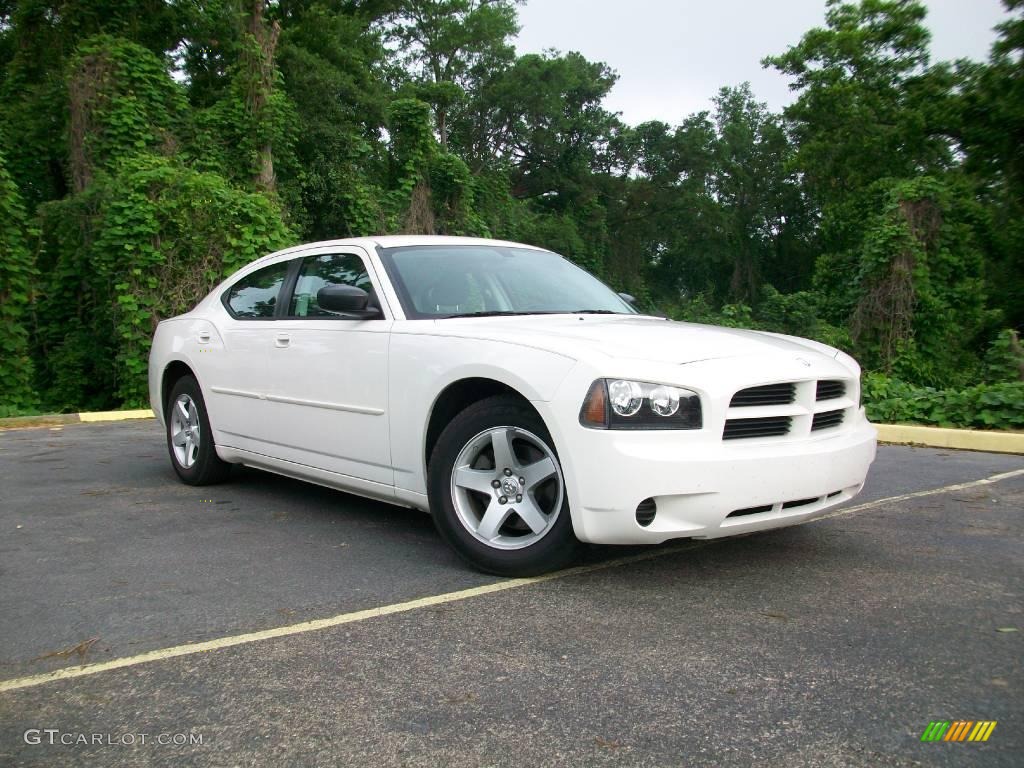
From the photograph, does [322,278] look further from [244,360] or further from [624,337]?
[624,337]

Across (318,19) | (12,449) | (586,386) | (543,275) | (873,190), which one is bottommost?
(12,449)

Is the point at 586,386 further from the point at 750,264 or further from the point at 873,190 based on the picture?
the point at 750,264

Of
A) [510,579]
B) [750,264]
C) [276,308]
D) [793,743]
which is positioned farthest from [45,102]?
[750,264]

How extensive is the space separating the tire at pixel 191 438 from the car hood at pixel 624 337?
8.03 feet

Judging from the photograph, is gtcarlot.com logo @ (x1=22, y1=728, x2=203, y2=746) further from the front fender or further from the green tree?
the green tree

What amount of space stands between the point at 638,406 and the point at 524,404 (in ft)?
1.72

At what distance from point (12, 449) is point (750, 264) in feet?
179

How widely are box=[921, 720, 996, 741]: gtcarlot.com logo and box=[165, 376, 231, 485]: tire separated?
15.4 ft

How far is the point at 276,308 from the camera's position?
18.0 ft

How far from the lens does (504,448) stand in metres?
3.84

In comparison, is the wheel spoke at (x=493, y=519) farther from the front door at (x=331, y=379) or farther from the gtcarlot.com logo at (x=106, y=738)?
the gtcarlot.com logo at (x=106, y=738)

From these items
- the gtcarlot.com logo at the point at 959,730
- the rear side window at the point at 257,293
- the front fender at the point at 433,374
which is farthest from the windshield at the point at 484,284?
the gtcarlot.com logo at the point at 959,730

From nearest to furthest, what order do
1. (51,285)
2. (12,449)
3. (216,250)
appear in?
(12,449) → (216,250) → (51,285)

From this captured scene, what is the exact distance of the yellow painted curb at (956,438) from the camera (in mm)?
7699
